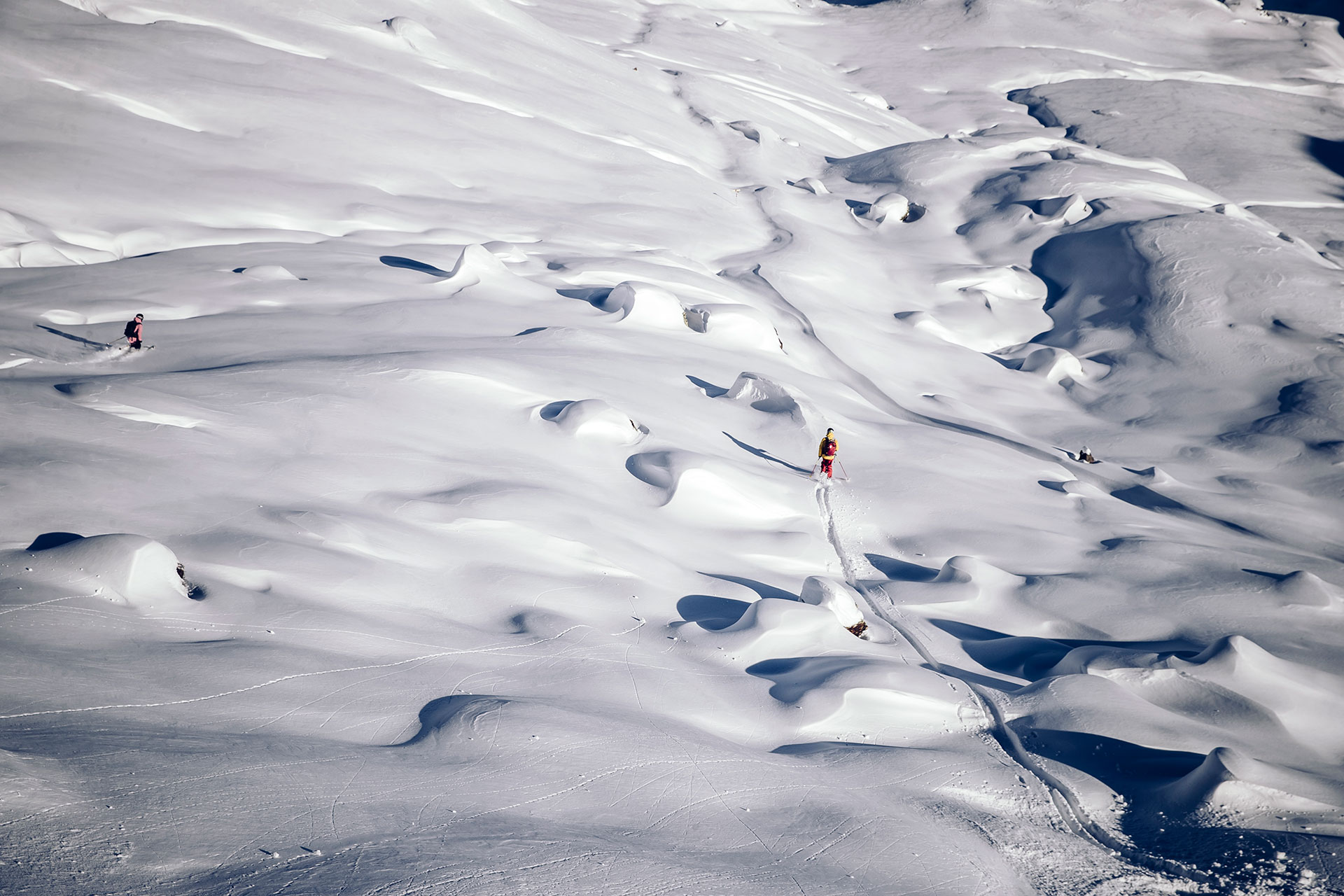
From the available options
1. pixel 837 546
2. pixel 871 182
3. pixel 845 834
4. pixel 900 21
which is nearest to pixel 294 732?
pixel 845 834

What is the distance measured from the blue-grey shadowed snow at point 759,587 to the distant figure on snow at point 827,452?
2673mm

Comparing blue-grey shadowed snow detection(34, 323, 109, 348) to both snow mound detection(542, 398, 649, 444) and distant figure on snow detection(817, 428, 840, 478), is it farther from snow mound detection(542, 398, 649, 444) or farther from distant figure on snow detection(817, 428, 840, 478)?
distant figure on snow detection(817, 428, 840, 478)

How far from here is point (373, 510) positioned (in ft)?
27.1

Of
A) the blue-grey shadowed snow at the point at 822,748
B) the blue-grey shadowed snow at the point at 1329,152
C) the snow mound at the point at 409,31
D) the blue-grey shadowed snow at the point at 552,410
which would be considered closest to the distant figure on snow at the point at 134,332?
the blue-grey shadowed snow at the point at 552,410

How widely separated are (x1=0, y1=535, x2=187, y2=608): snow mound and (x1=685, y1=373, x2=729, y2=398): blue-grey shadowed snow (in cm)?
797

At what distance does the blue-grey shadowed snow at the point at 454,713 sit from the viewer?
588 cm

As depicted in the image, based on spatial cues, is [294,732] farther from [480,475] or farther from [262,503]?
[480,475]

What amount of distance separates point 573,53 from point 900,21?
29.3 metres

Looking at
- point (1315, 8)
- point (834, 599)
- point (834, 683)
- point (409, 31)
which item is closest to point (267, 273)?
point (834, 599)

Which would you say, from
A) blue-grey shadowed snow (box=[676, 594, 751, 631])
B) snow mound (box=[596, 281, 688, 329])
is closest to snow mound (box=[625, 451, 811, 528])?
blue-grey shadowed snow (box=[676, 594, 751, 631])

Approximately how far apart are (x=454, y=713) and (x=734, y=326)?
9885 millimetres

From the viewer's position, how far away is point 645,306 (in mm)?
14344

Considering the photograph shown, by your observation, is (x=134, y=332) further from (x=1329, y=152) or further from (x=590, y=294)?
(x=1329, y=152)

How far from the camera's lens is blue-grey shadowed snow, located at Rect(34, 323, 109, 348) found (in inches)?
421
